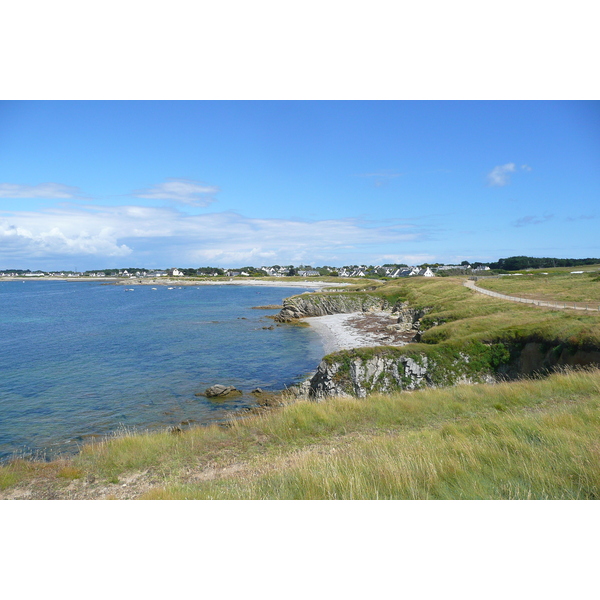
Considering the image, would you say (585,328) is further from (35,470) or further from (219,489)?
(35,470)

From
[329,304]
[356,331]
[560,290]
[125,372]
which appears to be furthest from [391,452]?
[329,304]

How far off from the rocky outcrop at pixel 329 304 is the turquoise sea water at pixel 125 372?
284 inches

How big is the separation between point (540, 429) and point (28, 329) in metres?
69.4

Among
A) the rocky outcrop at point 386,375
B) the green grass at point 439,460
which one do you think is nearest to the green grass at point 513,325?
the rocky outcrop at point 386,375

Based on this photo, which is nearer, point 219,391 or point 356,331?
point 219,391

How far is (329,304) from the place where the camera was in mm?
71688

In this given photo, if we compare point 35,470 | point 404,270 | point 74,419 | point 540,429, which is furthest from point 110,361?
point 404,270

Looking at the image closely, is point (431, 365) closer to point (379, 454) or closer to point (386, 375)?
point (386, 375)

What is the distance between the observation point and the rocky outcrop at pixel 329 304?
6762cm

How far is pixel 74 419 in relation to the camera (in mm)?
21281

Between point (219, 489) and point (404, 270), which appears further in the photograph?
point (404, 270)

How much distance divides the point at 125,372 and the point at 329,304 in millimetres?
45071

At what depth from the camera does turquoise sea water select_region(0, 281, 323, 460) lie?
20.6 meters

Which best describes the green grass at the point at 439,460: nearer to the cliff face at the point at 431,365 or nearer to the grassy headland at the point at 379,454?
the grassy headland at the point at 379,454
